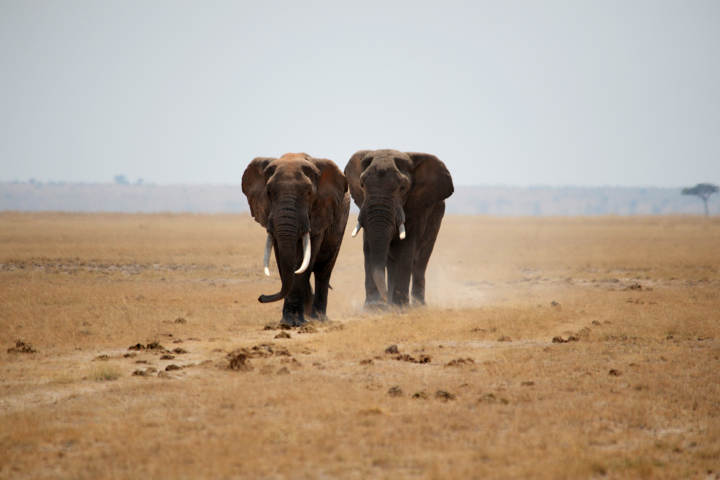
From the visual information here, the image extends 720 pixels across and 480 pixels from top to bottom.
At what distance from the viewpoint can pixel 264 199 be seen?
48.2 feet

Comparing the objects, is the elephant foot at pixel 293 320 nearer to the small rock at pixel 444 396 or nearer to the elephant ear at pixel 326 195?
the elephant ear at pixel 326 195

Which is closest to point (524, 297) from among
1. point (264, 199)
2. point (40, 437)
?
point (264, 199)

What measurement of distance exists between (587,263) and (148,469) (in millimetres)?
27106

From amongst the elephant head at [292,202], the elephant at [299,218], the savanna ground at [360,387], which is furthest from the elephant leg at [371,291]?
the elephant head at [292,202]

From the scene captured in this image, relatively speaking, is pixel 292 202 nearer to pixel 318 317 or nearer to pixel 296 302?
pixel 296 302

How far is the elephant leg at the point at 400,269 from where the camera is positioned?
17.5 metres

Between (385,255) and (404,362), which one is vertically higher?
(385,255)

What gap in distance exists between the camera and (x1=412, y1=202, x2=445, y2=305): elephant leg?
18.7m

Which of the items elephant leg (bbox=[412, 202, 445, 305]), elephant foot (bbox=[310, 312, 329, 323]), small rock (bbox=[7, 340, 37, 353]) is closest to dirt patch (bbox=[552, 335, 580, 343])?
elephant foot (bbox=[310, 312, 329, 323])

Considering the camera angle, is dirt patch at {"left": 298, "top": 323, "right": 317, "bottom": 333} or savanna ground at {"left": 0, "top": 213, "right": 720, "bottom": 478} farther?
dirt patch at {"left": 298, "top": 323, "right": 317, "bottom": 333}

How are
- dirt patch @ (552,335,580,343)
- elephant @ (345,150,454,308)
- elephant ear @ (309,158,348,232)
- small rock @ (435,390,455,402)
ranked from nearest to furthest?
1. small rock @ (435,390,455,402)
2. dirt patch @ (552,335,580,343)
3. elephant ear @ (309,158,348,232)
4. elephant @ (345,150,454,308)

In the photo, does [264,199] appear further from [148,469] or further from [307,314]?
[148,469]

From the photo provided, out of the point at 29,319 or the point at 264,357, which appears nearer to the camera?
the point at 264,357

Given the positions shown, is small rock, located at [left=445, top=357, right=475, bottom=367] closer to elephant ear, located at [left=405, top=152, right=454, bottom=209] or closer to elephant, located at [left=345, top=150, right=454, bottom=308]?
elephant, located at [left=345, top=150, right=454, bottom=308]
